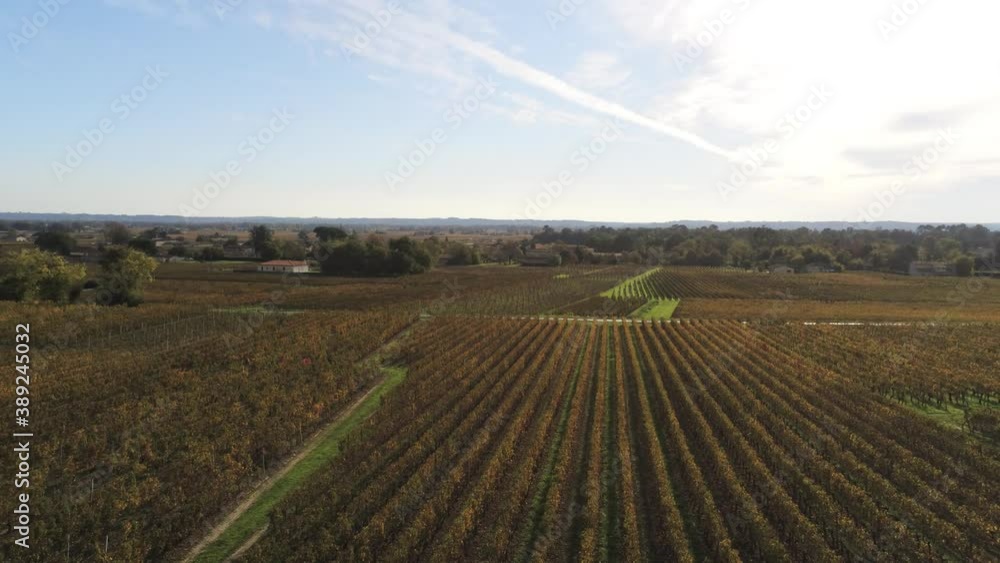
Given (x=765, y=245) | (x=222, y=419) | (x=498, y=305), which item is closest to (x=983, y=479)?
(x=222, y=419)

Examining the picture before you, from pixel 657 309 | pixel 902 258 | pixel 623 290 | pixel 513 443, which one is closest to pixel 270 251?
pixel 623 290

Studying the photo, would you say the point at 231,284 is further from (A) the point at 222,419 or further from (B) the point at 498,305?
(A) the point at 222,419

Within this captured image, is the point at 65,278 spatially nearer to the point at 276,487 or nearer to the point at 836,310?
the point at 276,487

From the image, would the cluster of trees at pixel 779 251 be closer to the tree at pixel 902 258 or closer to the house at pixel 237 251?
the tree at pixel 902 258

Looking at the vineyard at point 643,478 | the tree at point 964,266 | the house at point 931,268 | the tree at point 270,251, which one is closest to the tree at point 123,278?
the vineyard at point 643,478

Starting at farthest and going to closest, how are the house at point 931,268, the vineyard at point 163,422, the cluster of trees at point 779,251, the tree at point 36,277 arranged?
the cluster of trees at point 779,251, the house at point 931,268, the tree at point 36,277, the vineyard at point 163,422

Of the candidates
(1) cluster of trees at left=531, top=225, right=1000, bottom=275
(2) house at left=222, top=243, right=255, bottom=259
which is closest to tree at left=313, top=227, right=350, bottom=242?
(2) house at left=222, top=243, right=255, bottom=259

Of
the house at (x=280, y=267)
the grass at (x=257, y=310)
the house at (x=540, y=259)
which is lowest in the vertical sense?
the grass at (x=257, y=310)
